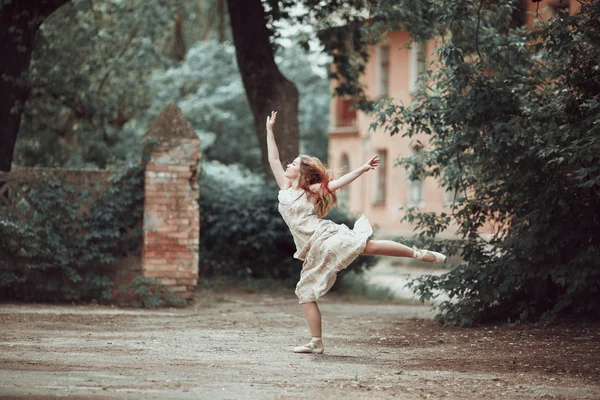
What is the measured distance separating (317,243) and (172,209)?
5487 millimetres

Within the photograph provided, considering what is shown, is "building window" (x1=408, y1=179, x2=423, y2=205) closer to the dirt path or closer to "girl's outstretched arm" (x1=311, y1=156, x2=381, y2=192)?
the dirt path

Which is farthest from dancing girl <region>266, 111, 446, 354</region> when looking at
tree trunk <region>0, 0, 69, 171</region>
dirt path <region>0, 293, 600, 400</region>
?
tree trunk <region>0, 0, 69, 171</region>

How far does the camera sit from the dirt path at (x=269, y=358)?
21.2ft

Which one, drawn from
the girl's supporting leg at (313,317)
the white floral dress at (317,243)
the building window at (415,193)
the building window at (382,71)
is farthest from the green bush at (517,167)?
the building window at (382,71)

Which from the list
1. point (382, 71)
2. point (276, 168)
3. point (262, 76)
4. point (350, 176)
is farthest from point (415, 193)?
point (350, 176)

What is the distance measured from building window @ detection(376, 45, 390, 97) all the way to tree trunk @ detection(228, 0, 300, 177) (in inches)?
846

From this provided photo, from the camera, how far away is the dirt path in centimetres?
648

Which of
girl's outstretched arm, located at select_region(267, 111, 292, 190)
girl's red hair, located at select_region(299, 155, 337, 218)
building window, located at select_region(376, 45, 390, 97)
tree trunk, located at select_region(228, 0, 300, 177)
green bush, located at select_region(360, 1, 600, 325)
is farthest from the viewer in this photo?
building window, located at select_region(376, 45, 390, 97)

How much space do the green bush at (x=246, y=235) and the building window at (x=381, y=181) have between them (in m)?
21.6

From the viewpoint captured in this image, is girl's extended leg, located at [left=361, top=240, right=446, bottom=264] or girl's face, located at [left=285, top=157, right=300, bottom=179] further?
girl's face, located at [left=285, top=157, right=300, bottom=179]

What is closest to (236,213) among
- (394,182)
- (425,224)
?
(425,224)

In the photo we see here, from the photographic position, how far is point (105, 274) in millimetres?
13531

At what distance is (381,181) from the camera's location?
39906 mm

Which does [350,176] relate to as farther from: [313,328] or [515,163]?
[515,163]
